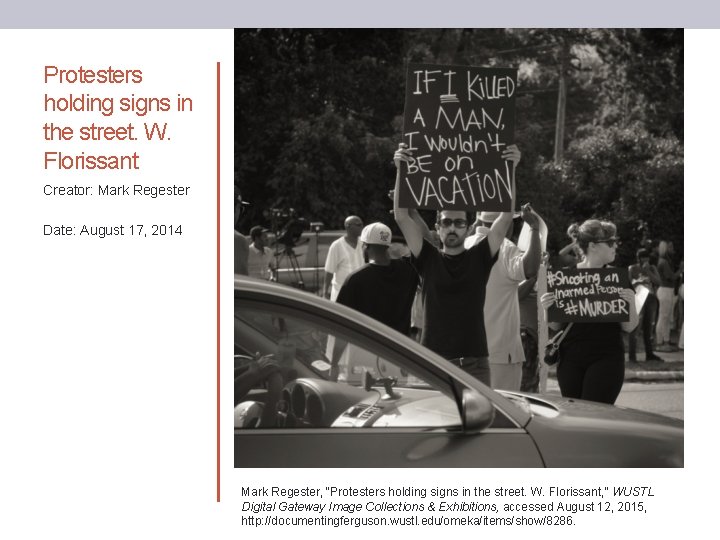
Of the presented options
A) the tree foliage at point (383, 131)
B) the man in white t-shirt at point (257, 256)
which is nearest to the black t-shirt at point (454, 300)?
the man in white t-shirt at point (257, 256)

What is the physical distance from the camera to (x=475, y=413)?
3143 millimetres

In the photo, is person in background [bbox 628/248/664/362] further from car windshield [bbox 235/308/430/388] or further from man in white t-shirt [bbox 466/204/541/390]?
car windshield [bbox 235/308/430/388]

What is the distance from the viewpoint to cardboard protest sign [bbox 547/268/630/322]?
5500mm

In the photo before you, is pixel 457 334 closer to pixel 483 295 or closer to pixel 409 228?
pixel 483 295

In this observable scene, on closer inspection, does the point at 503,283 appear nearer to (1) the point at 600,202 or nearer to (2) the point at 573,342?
(2) the point at 573,342

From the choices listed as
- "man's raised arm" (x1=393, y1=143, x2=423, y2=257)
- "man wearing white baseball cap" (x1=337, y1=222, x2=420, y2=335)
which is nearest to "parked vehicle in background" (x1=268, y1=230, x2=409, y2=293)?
"man wearing white baseball cap" (x1=337, y1=222, x2=420, y2=335)

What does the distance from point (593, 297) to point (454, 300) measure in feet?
2.64

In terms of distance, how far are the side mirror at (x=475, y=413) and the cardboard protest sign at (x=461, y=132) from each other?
2581mm

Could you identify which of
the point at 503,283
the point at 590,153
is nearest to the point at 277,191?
the point at 590,153

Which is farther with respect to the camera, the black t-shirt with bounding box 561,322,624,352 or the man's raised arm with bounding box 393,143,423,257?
the black t-shirt with bounding box 561,322,624,352

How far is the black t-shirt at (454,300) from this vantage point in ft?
17.4

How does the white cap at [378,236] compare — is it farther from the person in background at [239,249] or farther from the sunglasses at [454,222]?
the person in background at [239,249]

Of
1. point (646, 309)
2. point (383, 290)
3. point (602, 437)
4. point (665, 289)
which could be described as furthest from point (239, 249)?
point (665, 289)

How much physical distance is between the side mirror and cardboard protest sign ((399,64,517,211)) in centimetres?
258
